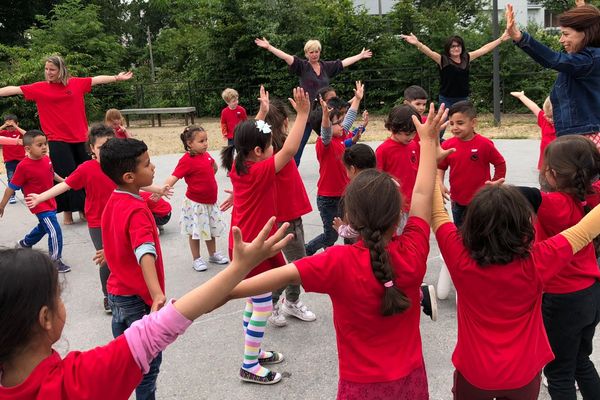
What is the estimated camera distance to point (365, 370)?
2.10m

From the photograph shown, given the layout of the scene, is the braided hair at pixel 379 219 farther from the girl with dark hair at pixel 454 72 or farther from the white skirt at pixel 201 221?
the girl with dark hair at pixel 454 72

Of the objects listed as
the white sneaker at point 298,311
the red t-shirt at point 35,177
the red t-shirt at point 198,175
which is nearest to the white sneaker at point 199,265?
the red t-shirt at point 198,175

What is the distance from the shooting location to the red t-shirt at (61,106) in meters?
6.41

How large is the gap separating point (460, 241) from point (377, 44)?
66.8 feet

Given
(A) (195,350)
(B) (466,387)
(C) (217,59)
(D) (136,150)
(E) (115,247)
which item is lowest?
(A) (195,350)

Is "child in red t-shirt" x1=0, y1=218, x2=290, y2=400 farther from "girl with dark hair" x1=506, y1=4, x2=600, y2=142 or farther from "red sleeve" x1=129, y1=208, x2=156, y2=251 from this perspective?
"girl with dark hair" x1=506, y1=4, x2=600, y2=142

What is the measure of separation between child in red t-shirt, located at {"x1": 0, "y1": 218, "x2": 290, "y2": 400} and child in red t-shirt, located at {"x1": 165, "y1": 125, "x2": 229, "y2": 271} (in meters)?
3.88

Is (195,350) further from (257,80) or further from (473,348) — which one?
(257,80)

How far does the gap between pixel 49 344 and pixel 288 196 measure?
8.63 feet

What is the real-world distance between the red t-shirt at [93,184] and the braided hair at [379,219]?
8.70ft

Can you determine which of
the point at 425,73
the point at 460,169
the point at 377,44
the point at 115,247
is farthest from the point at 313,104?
the point at 377,44

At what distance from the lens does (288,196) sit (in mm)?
4070

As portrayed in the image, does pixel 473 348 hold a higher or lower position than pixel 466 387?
higher

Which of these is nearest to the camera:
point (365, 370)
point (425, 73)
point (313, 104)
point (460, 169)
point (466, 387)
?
point (365, 370)
